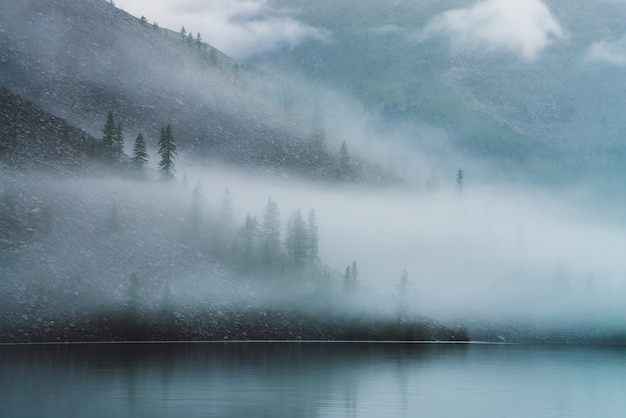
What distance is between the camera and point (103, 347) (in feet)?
479

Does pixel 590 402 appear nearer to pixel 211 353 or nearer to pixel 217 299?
pixel 211 353

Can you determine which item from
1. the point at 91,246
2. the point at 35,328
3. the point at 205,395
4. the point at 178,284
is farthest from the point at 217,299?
the point at 205,395

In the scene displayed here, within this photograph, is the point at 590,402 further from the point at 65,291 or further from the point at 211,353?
the point at 65,291

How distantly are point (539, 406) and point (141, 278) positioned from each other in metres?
120

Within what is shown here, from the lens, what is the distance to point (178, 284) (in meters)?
190

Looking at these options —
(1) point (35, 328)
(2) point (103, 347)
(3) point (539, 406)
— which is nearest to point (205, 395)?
(3) point (539, 406)

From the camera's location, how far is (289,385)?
3423 inches

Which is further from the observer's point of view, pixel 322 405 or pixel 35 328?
pixel 35 328

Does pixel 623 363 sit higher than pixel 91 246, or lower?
lower

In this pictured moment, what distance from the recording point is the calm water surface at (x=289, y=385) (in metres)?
69.1

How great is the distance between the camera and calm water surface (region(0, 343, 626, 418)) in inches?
2721

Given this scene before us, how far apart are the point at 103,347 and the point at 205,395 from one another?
241ft

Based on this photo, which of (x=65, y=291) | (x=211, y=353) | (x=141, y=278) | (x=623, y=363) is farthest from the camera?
(x=141, y=278)

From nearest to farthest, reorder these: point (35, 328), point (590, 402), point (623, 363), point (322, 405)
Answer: point (322, 405), point (590, 402), point (623, 363), point (35, 328)
